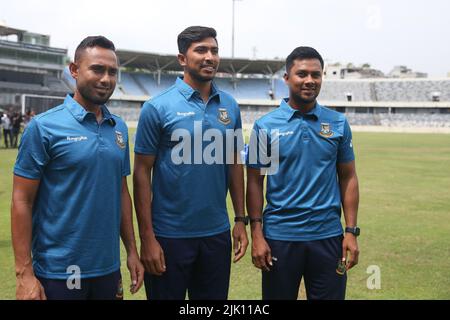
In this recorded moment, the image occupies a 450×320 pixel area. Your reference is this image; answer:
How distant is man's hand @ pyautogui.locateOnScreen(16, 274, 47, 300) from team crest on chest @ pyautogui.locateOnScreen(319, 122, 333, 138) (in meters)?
2.00

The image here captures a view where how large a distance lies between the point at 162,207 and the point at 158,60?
5742 cm

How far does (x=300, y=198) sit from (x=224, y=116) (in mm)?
753

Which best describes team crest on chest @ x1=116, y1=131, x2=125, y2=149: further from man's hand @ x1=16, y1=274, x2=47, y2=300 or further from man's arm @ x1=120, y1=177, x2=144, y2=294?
man's hand @ x1=16, y1=274, x2=47, y2=300

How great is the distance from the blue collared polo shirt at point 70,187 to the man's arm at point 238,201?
35.6 inches

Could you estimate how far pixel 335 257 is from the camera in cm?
318

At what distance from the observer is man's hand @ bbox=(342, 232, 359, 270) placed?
3197 millimetres

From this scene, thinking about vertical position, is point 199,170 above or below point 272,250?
above

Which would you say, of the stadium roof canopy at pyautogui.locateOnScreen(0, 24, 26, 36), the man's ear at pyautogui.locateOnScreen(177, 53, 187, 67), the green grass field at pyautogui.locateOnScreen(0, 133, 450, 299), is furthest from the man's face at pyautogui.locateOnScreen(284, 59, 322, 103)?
the stadium roof canopy at pyautogui.locateOnScreen(0, 24, 26, 36)

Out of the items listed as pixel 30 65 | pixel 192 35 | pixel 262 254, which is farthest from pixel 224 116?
pixel 30 65

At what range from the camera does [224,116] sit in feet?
10.5

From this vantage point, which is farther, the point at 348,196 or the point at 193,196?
the point at 348,196

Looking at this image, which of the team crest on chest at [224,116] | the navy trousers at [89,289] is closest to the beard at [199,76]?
the team crest on chest at [224,116]
